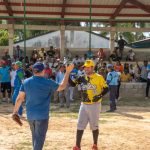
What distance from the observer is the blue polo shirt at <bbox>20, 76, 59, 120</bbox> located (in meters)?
6.55

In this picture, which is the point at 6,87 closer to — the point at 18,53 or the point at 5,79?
the point at 5,79

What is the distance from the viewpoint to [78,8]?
2309cm

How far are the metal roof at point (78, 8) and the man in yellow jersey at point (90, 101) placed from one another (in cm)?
1315

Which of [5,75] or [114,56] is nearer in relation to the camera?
[5,75]

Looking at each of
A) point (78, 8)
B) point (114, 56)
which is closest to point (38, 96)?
point (78, 8)

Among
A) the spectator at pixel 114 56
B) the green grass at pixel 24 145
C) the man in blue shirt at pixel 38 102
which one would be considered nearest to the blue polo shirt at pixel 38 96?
the man in blue shirt at pixel 38 102

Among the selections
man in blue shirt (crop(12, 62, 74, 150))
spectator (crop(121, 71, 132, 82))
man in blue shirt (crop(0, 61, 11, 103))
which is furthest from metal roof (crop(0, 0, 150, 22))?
man in blue shirt (crop(12, 62, 74, 150))

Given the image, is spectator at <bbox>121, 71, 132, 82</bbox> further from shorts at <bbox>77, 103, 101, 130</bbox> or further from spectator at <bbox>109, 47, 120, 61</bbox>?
shorts at <bbox>77, 103, 101, 130</bbox>

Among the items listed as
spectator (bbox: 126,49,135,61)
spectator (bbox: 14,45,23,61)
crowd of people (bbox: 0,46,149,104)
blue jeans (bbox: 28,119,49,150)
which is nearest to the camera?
blue jeans (bbox: 28,119,49,150)

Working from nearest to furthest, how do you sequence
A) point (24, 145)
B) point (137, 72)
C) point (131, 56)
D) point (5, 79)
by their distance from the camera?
point (24, 145) → point (5, 79) → point (137, 72) → point (131, 56)

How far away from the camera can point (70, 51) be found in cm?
2642

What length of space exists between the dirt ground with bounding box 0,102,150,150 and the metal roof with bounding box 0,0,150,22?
28.7 ft

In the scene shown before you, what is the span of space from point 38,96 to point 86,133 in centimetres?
422

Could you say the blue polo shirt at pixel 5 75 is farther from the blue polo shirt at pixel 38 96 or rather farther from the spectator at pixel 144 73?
the blue polo shirt at pixel 38 96
